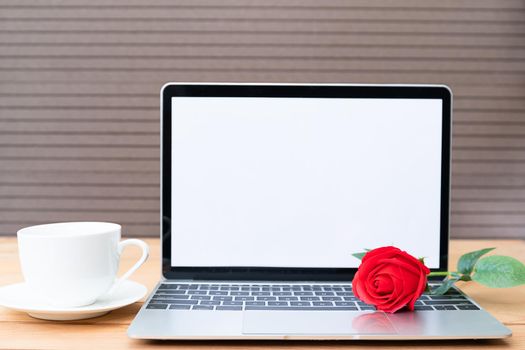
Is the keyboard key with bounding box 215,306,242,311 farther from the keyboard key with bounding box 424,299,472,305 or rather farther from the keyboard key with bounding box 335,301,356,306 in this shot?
the keyboard key with bounding box 424,299,472,305

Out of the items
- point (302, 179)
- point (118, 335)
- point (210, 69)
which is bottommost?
point (118, 335)

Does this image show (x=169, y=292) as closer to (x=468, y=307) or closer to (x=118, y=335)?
(x=118, y=335)

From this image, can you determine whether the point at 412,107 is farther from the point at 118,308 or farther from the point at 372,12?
the point at 372,12

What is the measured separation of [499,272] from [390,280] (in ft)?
0.49

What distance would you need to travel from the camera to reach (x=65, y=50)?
57.5 inches

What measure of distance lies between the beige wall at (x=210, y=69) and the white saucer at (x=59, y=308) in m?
0.93

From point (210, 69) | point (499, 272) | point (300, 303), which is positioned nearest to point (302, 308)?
point (300, 303)

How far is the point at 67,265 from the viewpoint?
20.4 inches

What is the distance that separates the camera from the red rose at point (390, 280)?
0.53 metres

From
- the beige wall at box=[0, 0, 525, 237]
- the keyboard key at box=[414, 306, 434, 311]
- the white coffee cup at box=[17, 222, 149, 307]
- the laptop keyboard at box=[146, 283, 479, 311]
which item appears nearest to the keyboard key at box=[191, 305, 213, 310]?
the laptop keyboard at box=[146, 283, 479, 311]

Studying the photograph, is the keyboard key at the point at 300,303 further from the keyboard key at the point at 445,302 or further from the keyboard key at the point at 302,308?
the keyboard key at the point at 445,302

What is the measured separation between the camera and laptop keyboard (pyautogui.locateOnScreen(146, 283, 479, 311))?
56 cm

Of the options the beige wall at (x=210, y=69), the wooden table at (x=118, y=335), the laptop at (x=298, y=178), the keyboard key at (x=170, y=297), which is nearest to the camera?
the wooden table at (x=118, y=335)

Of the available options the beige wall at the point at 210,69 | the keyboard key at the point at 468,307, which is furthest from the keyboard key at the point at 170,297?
the beige wall at the point at 210,69
